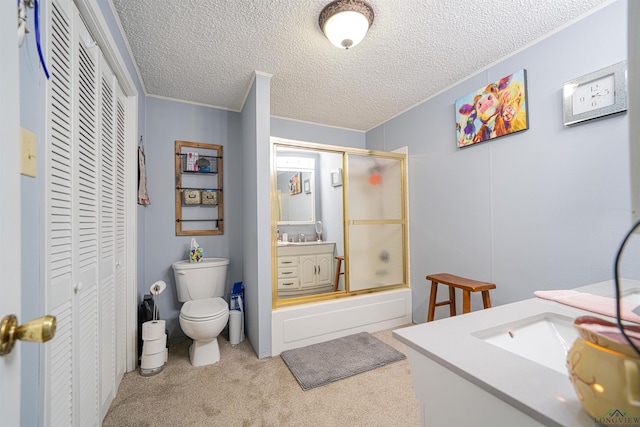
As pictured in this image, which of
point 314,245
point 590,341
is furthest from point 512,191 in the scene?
point 314,245

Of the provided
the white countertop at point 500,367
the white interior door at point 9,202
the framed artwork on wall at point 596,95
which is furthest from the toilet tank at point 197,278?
the framed artwork on wall at point 596,95

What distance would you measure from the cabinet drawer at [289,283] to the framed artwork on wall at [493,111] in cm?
222

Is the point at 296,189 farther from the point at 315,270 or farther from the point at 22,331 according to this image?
the point at 22,331

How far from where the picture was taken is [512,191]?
1993 millimetres

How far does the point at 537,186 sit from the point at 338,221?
1807mm

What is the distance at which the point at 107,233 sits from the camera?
156cm

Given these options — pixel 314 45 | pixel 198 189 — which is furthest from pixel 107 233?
pixel 314 45

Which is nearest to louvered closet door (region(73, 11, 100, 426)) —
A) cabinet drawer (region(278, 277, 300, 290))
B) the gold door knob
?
the gold door knob

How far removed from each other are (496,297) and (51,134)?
9.08 feet

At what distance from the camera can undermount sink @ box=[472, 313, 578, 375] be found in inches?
33.2

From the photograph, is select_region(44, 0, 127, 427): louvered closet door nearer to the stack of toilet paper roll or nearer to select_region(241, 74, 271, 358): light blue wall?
the stack of toilet paper roll

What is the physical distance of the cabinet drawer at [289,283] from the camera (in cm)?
310

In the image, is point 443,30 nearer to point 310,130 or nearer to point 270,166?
point 270,166

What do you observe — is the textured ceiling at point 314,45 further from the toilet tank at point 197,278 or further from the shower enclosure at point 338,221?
the toilet tank at point 197,278
